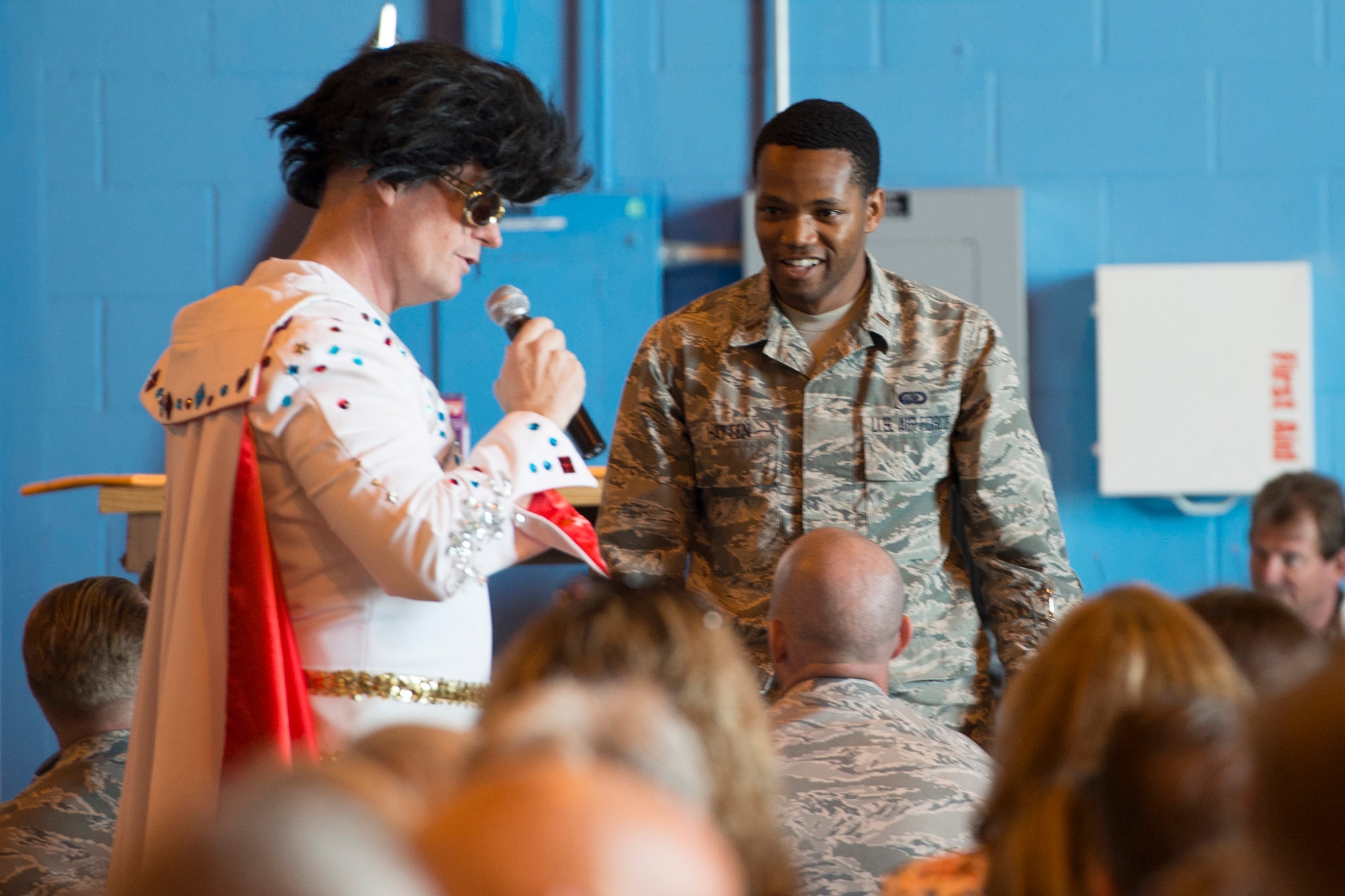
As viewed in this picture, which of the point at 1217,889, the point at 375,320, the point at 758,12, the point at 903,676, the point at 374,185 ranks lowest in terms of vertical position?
the point at 903,676

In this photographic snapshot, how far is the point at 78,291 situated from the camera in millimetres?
3643

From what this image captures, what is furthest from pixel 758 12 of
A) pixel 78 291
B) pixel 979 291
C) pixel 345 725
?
pixel 345 725

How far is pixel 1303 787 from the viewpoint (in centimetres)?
39

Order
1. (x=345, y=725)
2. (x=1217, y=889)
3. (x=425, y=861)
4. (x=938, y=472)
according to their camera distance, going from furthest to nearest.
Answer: (x=938, y=472) < (x=345, y=725) < (x=1217, y=889) < (x=425, y=861)

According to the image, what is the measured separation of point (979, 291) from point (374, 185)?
220 centimetres

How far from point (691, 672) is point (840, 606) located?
2.75ft

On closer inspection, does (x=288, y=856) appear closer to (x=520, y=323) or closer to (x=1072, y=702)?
(x=1072, y=702)

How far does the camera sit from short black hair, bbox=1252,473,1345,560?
2.90 metres

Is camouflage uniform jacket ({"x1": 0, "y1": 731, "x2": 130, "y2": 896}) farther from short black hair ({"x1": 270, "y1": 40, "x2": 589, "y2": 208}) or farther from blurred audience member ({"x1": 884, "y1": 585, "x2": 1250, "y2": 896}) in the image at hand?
blurred audience member ({"x1": 884, "y1": 585, "x2": 1250, "y2": 896})

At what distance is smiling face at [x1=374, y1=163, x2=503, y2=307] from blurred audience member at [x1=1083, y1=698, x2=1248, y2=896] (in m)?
1.06

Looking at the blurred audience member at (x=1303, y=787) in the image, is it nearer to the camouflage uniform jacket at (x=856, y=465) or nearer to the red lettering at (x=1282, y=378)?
the camouflage uniform jacket at (x=856, y=465)

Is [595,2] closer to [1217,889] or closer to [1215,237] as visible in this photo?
[1215,237]

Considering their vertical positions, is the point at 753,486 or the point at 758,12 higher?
the point at 758,12

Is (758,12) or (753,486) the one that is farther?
(758,12)
